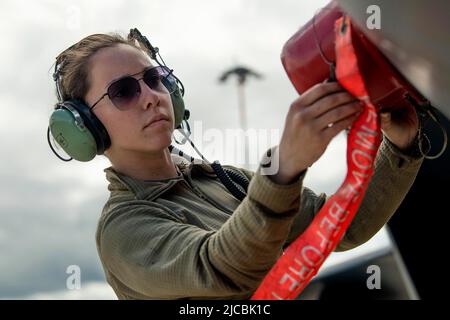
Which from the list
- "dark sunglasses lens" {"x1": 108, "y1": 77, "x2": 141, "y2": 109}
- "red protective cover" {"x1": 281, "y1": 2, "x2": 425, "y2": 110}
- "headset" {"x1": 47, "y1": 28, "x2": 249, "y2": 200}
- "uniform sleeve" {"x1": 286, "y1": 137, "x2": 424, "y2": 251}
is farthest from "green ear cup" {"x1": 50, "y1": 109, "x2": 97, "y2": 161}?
"red protective cover" {"x1": 281, "y1": 2, "x2": 425, "y2": 110}

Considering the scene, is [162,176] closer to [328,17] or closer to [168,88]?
[168,88]

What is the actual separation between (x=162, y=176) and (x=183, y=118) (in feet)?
1.08

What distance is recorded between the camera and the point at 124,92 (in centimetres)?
213

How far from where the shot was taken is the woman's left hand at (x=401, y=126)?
168 cm

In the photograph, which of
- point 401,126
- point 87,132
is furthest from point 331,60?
point 87,132

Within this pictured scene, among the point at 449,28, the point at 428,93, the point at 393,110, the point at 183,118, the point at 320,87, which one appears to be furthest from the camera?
the point at 183,118

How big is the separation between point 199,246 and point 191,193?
0.58m

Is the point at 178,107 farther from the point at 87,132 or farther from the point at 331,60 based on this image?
the point at 331,60

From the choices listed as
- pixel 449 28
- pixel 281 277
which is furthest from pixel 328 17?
pixel 281 277

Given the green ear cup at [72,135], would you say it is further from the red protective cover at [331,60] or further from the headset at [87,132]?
the red protective cover at [331,60]

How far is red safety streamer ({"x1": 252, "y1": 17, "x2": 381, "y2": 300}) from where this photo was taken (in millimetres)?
1333

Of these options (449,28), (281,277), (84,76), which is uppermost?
(84,76)

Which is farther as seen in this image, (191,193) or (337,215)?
(191,193)

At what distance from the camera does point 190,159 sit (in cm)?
251
